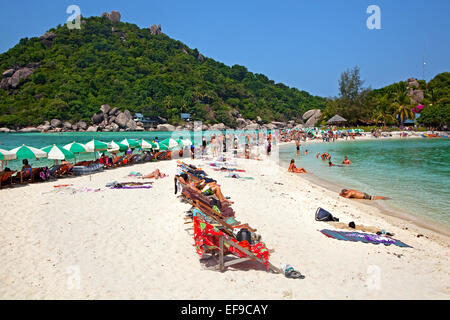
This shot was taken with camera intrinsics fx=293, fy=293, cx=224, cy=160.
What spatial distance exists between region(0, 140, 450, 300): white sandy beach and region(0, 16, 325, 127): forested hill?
72229mm

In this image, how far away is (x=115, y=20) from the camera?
117m

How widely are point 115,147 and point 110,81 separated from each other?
240 ft

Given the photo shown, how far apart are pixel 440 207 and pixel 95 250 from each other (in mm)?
9367

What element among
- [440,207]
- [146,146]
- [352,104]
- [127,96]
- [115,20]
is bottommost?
[440,207]

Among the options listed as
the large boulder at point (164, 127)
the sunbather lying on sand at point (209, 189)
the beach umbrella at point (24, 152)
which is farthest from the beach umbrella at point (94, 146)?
the large boulder at point (164, 127)

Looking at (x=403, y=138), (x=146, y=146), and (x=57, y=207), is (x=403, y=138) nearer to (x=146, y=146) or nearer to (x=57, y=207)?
(x=146, y=146)

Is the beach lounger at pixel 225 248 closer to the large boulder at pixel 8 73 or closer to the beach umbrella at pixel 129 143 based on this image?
the beach umbrella at pixel 129 143

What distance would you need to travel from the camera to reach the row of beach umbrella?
10.7 m

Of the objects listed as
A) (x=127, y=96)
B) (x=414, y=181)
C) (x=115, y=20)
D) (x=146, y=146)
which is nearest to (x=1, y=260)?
(x=146, y=146)

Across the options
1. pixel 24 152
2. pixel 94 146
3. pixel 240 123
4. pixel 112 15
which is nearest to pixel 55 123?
pixel 240 123

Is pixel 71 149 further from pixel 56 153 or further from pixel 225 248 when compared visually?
pixel 225 248

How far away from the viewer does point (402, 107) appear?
56.3 m

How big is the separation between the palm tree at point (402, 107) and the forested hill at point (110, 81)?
1692 inches

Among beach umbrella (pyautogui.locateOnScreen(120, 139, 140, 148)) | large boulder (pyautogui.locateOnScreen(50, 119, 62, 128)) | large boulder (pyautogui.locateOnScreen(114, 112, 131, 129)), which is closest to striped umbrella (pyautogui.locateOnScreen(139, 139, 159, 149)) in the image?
beach umbrella (pyautogui.locateOnScreen(120, 139, 140, 148))
